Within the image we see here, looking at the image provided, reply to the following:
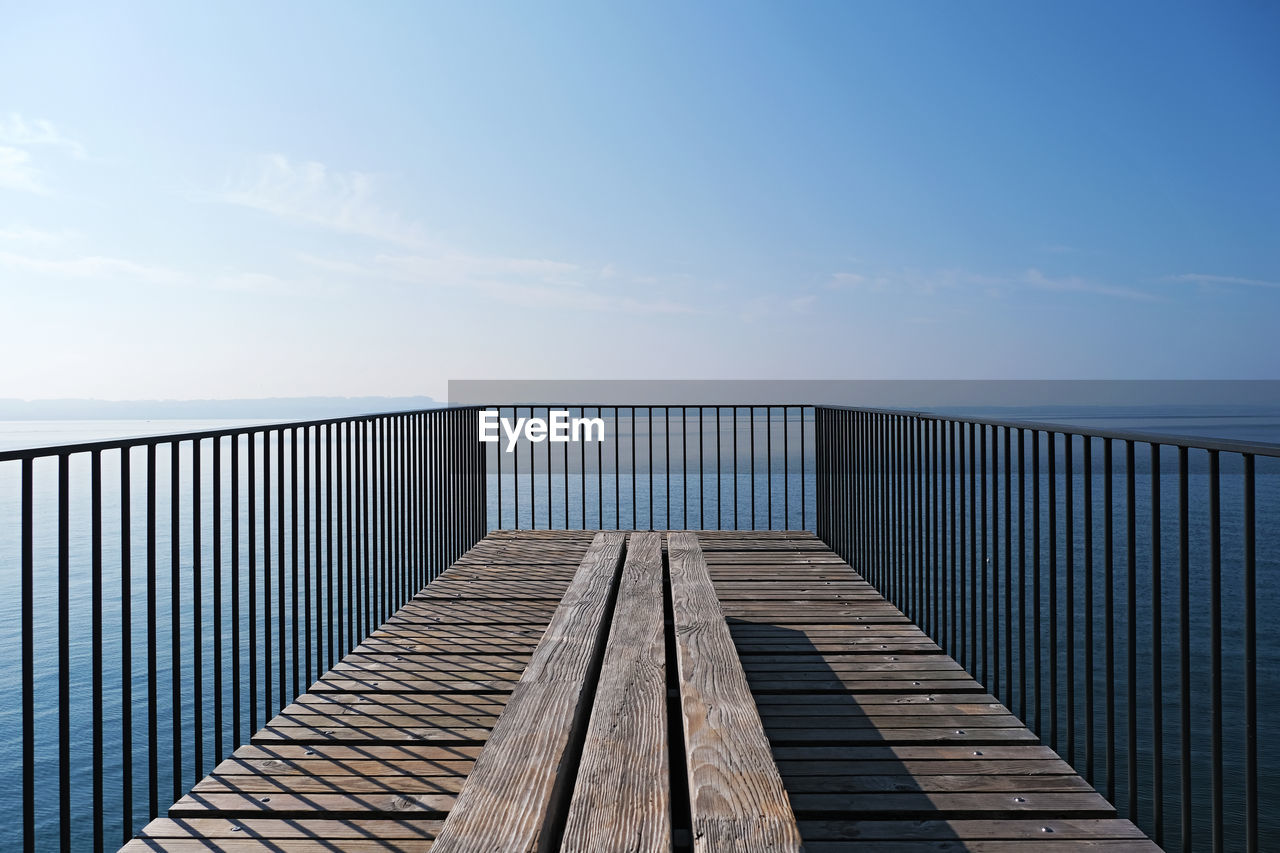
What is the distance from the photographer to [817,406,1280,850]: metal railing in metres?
1.51

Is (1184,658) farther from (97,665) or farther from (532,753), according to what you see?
(97,665)

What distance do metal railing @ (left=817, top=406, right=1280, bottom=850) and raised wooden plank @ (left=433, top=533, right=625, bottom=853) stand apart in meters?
1.02

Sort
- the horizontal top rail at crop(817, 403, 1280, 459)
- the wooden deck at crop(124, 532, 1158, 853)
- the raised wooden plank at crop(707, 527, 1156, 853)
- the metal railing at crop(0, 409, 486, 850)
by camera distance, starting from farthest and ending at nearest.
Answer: the raised wooden plank at crop(707, 527, 1156, 853), the metal railing at crop(0, 409, 486, 850), the horizontal top rail at crop(817, 403, 1280, 459), the wooden deck at crop(124, 532, 1158, 853)

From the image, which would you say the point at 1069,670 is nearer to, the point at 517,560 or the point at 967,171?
the point at 517,560

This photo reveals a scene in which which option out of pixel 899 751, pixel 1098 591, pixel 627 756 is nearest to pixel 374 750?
pixel 627 756

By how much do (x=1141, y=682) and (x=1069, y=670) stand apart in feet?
20.8

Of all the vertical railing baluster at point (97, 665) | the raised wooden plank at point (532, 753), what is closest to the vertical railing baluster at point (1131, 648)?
the raised wooden plank at point (532, 753)

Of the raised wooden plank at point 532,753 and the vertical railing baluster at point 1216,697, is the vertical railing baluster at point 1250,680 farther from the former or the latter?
the raised wooden plank at point 532,753

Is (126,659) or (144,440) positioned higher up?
(144,440)

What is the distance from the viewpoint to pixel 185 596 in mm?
7789

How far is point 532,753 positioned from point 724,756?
0.32 m

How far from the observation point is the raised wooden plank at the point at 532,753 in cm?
100

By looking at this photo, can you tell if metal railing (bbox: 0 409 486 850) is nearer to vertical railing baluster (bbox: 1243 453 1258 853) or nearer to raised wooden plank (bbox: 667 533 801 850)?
raised wooden plank (bbox: 667 533 801 850)

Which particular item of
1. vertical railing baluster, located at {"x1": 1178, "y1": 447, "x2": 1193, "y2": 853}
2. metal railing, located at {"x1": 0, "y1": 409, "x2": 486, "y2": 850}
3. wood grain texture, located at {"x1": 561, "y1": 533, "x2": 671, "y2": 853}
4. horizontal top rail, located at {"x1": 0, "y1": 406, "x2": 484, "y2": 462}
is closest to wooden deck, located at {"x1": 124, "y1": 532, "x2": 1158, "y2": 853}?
wood grain texture, located at {"x1": 561, "y1": 533, "x2": 671, "y2": 853}
